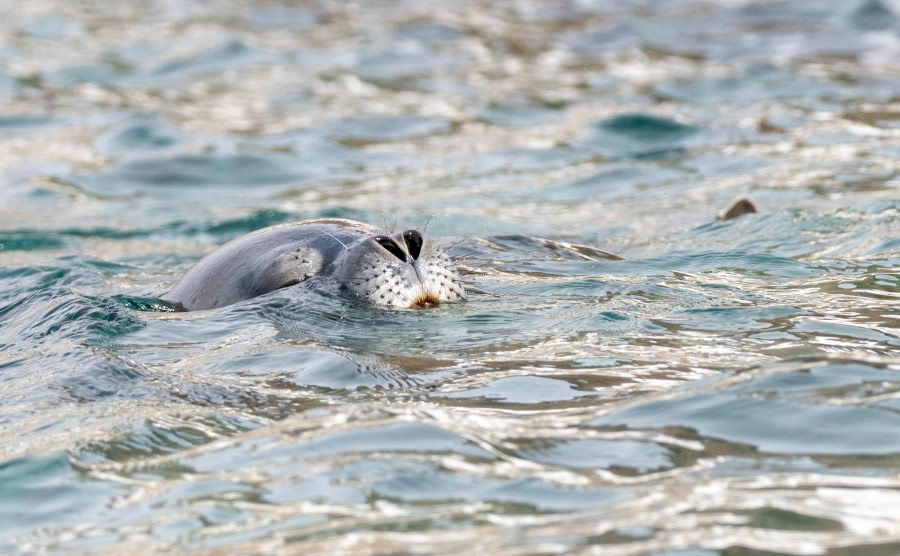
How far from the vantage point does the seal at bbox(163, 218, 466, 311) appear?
17.3 feet

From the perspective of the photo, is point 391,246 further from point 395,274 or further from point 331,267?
point 331,267

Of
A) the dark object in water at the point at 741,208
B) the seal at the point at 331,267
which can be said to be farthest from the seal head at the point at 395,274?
the dark object in water at the point at 741,208

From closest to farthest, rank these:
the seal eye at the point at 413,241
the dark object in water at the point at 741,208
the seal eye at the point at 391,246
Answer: the seal eye at the point at 413,241 → the seal eye at the point at 391,246 → the dark object in water at the point at 741,208

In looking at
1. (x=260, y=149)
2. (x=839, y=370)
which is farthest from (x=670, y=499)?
(x=260, y=149)

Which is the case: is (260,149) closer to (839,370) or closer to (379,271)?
(379,271)

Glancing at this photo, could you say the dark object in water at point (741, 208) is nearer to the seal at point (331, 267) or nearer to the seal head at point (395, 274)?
the seal at point (331, 267)

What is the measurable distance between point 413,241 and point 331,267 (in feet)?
1.77

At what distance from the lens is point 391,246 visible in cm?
529

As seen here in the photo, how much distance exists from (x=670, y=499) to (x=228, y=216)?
21.4ft

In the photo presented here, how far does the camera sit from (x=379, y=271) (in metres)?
5.29

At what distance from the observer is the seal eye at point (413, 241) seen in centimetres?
512

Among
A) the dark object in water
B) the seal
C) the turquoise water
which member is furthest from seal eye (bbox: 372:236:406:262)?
the dark object in water

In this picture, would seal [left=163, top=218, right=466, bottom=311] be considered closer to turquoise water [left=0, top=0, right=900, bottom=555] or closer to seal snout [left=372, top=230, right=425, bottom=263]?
seal snout [left=372, top=230, right=425, bottom=263]

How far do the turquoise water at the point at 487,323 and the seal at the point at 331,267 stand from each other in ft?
0.35
